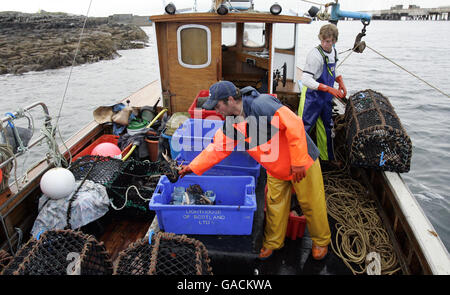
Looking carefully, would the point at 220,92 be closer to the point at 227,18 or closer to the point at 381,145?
the point at 381,145

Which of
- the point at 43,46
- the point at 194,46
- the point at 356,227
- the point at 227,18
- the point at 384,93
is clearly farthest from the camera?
the point at 43,46

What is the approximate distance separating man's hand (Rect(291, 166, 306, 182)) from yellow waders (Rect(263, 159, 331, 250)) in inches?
6.7

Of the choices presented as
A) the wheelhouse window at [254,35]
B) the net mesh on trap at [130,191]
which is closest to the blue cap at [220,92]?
the net mesh on trap at [130,191]

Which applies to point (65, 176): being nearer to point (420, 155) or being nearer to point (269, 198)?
point (269, 198)

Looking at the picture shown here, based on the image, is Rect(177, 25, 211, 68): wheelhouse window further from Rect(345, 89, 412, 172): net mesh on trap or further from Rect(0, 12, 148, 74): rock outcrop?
Rect(0, 12, 148, 74): rock outcrop

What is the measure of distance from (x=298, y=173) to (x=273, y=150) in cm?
27

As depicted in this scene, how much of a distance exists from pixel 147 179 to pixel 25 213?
1290 millimetres

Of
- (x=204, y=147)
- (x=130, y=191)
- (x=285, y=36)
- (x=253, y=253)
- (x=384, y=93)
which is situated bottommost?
(x=384, y=93)

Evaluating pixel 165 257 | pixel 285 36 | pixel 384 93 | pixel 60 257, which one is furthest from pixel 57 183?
pixel 384 93

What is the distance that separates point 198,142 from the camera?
3.51m

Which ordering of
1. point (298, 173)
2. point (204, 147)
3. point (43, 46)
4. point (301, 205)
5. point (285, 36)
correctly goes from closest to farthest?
point (298, 173) < point (301, 205) < point (204, 147) < point (285, 36) < point (43, 46)

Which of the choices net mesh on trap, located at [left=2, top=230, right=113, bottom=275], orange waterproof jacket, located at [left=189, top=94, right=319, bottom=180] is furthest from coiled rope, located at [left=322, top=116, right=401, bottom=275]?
net mesh on trap, located at [left=2, top=230, right=113, bottom=275]

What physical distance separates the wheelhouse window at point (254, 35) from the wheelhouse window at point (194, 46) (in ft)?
7.10

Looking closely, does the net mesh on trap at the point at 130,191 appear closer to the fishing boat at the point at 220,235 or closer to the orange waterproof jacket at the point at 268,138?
the fishing boat at the point at 220,235
